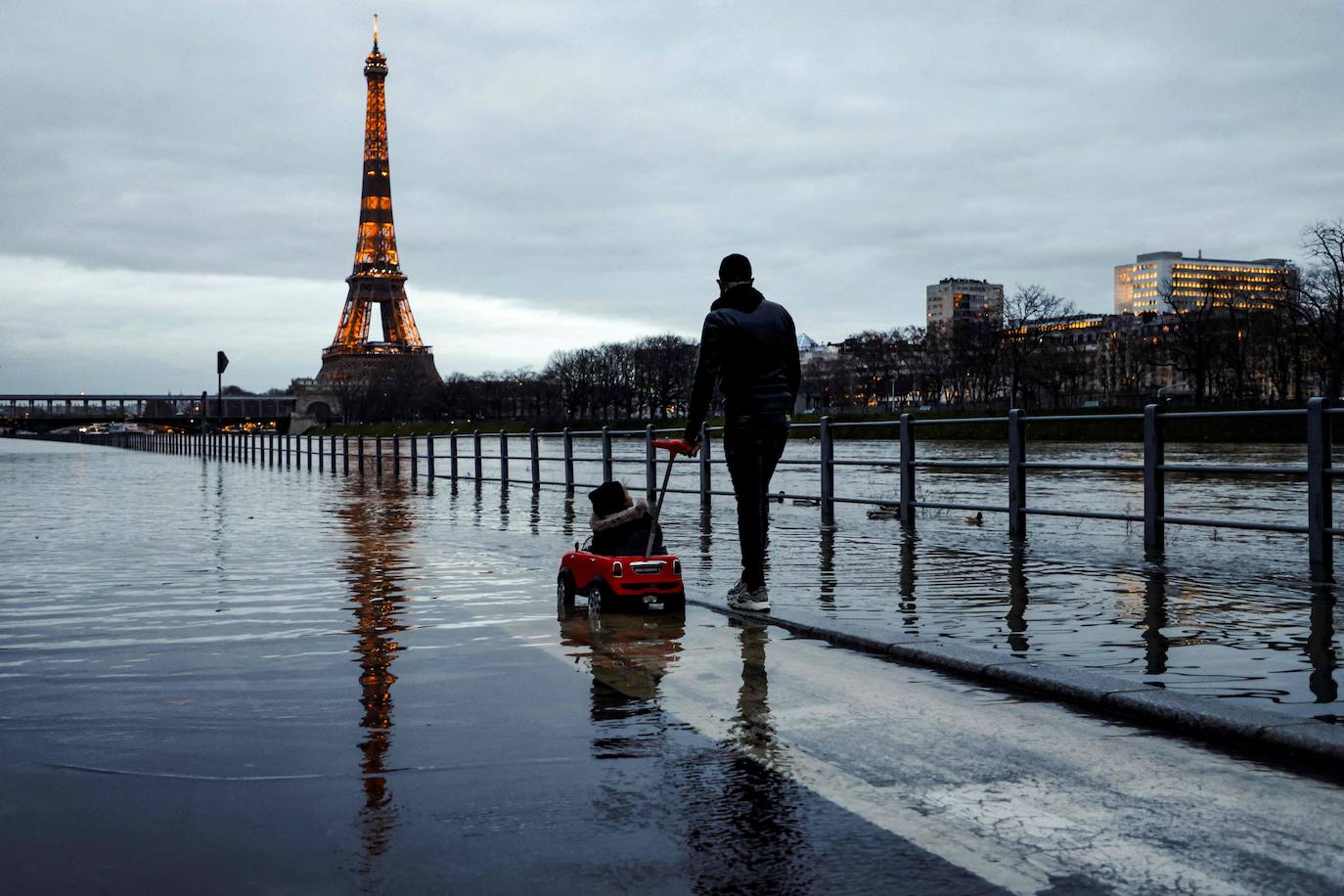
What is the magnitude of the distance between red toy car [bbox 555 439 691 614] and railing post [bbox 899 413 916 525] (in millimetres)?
6333

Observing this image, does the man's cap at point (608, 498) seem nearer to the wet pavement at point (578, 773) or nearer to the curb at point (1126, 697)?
the wet pavement at point (578, 773)

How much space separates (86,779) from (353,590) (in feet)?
17.1

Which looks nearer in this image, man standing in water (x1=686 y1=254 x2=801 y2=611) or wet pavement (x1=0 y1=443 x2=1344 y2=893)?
wet pavement (x1=0 y1=443 x2=1344 y2=893)

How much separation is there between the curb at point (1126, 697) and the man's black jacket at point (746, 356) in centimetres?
178

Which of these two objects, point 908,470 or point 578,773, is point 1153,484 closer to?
point 908,470

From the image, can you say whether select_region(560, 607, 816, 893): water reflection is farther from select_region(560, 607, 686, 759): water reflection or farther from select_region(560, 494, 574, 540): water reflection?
select_region(560, 494, 574, 540): water reflection

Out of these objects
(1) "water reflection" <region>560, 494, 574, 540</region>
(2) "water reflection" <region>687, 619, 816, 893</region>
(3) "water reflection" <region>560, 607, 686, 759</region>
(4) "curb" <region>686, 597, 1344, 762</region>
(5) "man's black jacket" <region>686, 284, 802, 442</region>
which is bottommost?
(1) "water reflection" <region>560, 494, 574, 540</region>

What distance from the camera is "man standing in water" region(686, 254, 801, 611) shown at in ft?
26.8

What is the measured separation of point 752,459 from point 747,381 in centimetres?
47

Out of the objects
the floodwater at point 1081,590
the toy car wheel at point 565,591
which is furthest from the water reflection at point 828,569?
the toy car wheel at point 565,591

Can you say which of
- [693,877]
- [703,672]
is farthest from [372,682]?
[693,877]

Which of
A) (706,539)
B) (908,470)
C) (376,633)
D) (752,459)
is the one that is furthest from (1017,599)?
(908,470)

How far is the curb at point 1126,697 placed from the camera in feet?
14.5

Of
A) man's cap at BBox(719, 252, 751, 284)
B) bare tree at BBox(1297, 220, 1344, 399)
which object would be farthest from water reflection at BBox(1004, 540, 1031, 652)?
bare tree at BBox(1297, 220, 1344, 399)
